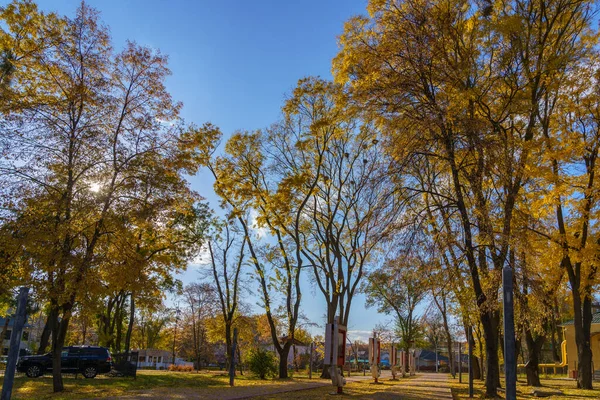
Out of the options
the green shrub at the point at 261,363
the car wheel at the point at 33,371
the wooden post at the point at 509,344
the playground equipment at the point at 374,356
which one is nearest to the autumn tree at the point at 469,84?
the wooden post at the point at 509,344

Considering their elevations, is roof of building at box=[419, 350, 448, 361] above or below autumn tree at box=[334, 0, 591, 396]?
below

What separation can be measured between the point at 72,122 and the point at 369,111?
9.34m

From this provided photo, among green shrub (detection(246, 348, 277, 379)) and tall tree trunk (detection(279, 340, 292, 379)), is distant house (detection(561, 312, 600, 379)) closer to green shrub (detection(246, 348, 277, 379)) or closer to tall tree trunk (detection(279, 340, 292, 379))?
tall tree trunk (detection(279, 340, 292, 379))

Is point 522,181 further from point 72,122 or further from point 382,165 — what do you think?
point 72,122

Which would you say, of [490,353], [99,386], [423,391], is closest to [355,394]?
[423,391]

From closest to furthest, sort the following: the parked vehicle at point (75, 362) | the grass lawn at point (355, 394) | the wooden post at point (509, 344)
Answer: the wooden post at point (509, 344), the grass lawn at point (355, 394), the parked vehicle at point (75, 362)

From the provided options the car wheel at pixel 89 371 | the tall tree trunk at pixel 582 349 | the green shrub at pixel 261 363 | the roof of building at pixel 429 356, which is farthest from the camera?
the roof of building at pixel 429 356

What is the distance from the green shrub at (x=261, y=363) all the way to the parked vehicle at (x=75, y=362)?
739 cm

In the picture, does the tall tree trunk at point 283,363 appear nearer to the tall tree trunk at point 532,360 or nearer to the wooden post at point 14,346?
the tall tree trunk at point 532,360

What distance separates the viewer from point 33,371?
73.0ft

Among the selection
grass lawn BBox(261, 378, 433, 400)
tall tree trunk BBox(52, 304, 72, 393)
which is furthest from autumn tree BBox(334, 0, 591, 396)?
tall tree trunk BBox(52, 304, 72, 393)

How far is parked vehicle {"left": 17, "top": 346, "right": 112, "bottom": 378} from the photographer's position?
879 inches

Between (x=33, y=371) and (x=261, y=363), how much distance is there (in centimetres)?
1121

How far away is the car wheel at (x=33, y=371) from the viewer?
22.2m
